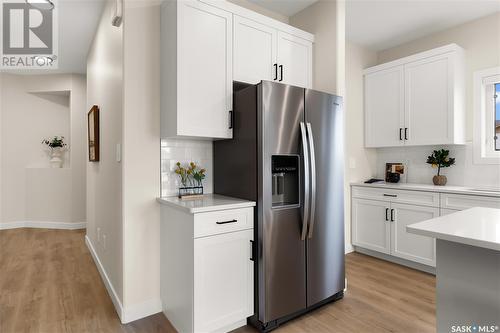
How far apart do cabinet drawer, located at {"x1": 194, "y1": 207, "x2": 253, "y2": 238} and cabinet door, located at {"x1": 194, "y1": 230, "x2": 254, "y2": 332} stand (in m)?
0.04

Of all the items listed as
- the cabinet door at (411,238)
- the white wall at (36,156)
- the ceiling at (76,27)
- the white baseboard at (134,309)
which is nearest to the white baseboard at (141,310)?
the white baseboard at (134,309)

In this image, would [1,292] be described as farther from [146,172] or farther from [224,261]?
[224,261]

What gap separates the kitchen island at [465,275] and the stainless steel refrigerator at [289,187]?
0.91 m

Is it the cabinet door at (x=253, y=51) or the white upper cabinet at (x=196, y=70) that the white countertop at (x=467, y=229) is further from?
the cabinet door at (x=253, y=51)

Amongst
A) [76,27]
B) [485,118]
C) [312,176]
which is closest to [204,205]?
[312,176]

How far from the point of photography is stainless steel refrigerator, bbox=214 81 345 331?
6.60 ft

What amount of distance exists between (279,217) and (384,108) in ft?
8.30

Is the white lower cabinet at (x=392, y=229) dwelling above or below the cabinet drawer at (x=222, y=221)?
below

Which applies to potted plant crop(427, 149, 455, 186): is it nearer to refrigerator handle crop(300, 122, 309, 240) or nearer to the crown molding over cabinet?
refrigerator handle crop(300, 122, 309, 240)

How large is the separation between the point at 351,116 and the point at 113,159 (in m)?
2.92

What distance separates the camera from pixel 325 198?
2.36 metres

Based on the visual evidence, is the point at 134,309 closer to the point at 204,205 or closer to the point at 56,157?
the point at 204,205

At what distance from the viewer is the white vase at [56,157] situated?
538cm

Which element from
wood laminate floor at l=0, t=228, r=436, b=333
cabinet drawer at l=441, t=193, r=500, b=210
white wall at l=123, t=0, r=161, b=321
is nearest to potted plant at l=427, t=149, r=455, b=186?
cabinet drawer at l=441, t=193, r=500, b=210
